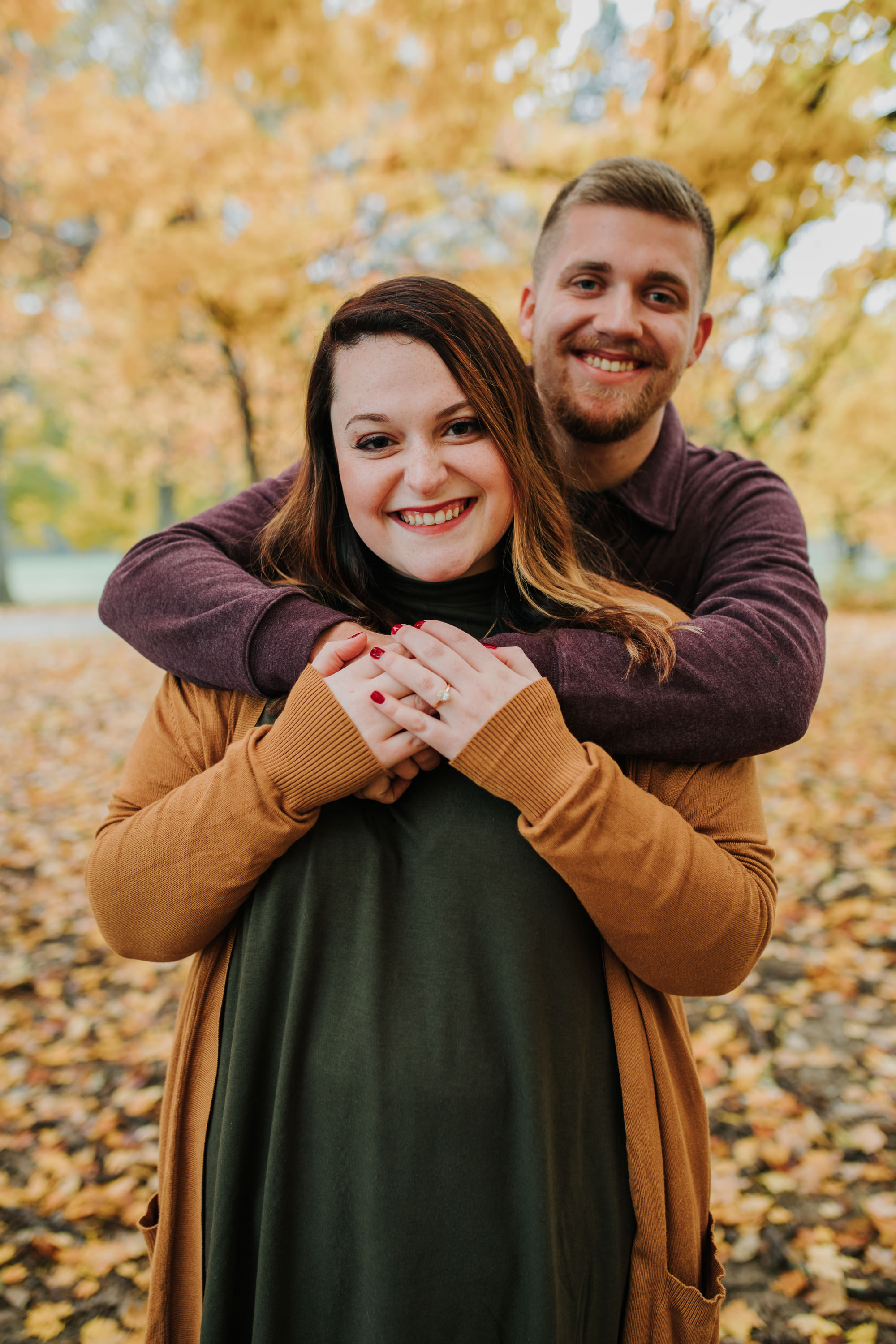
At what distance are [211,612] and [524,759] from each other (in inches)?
27.2

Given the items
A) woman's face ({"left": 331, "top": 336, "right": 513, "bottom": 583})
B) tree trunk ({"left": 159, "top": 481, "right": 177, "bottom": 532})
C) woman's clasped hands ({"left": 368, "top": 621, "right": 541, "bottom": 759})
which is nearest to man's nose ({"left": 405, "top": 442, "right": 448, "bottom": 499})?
woman's face ({"left": 331, "top": 336, "right": 513, "bottom": 583})

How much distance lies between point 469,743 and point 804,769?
6.81 m

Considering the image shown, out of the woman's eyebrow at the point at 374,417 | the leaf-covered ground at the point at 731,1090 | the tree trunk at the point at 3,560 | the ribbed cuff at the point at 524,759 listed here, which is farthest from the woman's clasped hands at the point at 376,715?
the tree trunk at the point at 3,560

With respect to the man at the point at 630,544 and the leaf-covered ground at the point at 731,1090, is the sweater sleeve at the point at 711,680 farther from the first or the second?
the leaf-covered ground at the point at 731,1090

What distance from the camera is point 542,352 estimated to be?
224cm

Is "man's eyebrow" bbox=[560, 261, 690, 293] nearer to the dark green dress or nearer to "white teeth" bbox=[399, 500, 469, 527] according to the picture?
"white teeth" bbox=[399, 500, 469, 527]

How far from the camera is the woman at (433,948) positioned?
1352mm

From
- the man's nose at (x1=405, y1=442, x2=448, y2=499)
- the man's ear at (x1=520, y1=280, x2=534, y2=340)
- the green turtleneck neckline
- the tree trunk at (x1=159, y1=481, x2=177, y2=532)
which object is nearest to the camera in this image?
the man's nose at (x1=405, y1=442, x2=448, y2=499)

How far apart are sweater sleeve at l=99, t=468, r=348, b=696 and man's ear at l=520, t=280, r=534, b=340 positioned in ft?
3.65

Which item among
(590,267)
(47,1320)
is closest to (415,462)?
(590,267)

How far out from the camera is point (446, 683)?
138 cm

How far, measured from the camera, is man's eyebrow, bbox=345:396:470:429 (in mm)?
1442

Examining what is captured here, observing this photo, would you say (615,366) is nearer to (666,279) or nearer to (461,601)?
(666,279)

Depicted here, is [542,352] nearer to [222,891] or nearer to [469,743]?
[469,743]
